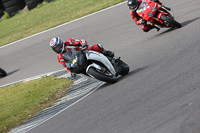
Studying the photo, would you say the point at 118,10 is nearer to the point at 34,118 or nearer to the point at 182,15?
the point at 182,15

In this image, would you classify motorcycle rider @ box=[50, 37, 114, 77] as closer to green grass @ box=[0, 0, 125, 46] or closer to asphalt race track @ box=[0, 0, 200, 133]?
asphalt race track @ box=[0, 0, 200, 133]

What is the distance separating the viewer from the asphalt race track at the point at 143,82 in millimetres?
6617

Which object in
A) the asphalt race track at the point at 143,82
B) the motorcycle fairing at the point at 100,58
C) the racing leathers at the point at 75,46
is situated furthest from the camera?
the racing leathers at the point at 75,46

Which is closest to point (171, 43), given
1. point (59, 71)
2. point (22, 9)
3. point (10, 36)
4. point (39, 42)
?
point (59, 71)

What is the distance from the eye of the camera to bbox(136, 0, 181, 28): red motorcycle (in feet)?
37.9

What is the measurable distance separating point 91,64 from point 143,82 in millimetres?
1346

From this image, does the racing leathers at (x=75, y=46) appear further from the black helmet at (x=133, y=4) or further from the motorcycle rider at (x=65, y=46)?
the black helmet at (x=133, y=4)

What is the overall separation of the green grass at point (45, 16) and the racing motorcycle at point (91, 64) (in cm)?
865

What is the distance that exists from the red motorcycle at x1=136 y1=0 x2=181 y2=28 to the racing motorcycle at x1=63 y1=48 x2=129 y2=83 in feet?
8.96

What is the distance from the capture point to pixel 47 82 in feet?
40.8

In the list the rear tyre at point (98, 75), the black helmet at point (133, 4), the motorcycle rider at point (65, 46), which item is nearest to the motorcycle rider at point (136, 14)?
the black helmet at point (133, 4)

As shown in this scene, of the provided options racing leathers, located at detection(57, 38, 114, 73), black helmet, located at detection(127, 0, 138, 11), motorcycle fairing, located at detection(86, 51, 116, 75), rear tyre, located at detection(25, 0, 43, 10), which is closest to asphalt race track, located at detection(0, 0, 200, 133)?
motorcycle fairing, located at detection(86, 51, 116, 75)

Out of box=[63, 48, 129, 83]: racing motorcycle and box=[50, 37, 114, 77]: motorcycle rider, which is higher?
box=[50, 37, 114, 77]: motorcycle rider

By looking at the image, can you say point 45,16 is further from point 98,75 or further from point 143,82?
point 143,82
